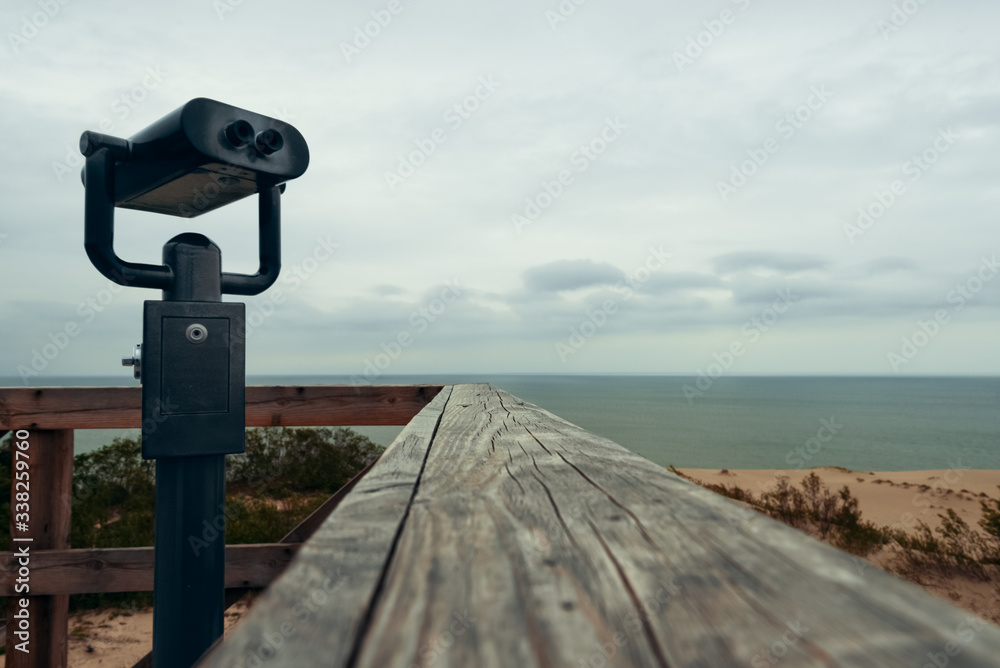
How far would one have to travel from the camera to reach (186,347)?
5.20 feet

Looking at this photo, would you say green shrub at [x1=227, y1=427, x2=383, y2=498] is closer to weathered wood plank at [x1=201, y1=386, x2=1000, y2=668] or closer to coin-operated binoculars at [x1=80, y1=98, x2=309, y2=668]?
coin-operated binoculars at [x1=80, y1=98, x2=309, y2=668]

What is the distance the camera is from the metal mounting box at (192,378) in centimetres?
155

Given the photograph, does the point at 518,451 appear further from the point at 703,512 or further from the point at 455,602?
the point at 455,602

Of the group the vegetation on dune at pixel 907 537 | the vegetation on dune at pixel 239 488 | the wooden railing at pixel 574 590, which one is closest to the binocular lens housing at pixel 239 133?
the wooden railing at pixel 574 590

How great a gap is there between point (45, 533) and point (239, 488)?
16.6ft

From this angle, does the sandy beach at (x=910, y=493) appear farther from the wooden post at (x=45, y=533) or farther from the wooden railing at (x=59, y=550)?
the wooden post at (x=45, y=533)

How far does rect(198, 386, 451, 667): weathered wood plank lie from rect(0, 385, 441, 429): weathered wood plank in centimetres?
177

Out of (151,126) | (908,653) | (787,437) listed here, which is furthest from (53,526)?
(787,437)

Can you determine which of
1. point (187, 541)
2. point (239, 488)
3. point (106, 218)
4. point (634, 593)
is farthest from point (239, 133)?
point (239, 488)

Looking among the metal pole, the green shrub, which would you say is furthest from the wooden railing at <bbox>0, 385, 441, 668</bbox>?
the green shrub

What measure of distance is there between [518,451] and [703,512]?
48cm

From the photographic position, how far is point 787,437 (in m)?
29.5

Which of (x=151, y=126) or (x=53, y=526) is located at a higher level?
(x=151, y=126)

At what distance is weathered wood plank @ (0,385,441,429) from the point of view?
6.98ft
